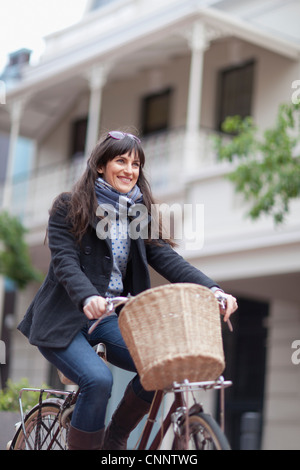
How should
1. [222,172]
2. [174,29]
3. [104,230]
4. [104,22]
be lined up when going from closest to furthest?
[104,230] < [222,172] < [174,29] < [104,22]

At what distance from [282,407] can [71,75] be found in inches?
292

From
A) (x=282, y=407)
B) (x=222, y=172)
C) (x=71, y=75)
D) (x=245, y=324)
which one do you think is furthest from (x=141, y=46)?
(x=282, y=407)

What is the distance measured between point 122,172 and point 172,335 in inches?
41.0

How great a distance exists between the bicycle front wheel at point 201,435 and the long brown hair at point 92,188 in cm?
98

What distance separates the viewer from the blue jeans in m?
3.86

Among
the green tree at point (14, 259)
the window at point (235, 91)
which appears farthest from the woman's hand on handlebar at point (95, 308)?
the window at point (235, 91)

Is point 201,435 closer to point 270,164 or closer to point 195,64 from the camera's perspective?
point 270,164

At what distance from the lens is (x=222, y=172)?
12656 mm

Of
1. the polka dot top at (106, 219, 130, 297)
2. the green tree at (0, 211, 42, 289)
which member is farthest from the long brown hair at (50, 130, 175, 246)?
the green tree at (0, 211, 42, 289)

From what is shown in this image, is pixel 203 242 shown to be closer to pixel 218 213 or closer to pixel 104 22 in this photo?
pixel 218 213

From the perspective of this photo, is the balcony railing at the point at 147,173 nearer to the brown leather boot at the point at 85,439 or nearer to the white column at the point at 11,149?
the white column at the point at 11,149

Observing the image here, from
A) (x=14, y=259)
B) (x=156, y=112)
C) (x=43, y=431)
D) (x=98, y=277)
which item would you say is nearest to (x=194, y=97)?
(x=156, y=112)

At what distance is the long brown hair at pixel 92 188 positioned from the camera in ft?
13.4

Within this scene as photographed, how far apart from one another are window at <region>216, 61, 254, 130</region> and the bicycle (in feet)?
38.3
